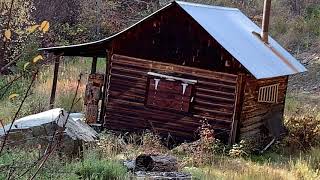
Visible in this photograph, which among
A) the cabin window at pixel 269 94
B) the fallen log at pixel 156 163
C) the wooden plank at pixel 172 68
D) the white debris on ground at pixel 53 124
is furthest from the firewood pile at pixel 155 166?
the cabin window at pixel 269 94

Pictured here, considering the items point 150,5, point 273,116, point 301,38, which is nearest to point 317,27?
point 301,38

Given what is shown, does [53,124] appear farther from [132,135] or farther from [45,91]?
[45,91]

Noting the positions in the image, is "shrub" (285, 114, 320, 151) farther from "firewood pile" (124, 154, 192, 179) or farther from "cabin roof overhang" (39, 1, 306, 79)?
"firewood pile" (124, 154, 192, 179)

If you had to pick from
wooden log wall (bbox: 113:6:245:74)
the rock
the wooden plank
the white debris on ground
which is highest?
wooden log wall (bbox: 113:6:245:74)

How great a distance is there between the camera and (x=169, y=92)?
46.4 ft

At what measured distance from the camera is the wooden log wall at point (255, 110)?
546 inches

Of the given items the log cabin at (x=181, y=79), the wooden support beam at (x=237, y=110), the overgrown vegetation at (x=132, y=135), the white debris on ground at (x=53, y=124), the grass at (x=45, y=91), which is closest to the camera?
the overgrown vegetation at (x=132, y=135)

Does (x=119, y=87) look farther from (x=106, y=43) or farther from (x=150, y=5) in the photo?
(x=150, y=5)

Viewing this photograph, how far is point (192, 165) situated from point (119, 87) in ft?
12.1

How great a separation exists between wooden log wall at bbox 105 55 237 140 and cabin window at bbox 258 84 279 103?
143 cm

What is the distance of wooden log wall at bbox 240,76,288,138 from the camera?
45.5 feet

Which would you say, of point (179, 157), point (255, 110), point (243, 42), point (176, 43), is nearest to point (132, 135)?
point (179, 157)

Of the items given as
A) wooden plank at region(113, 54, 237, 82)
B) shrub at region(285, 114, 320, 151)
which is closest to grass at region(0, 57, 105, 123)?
wooden plank at region(113, 54, 237, 82)

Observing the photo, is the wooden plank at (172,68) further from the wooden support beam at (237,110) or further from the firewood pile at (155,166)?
the firewood pile at (155,166)
